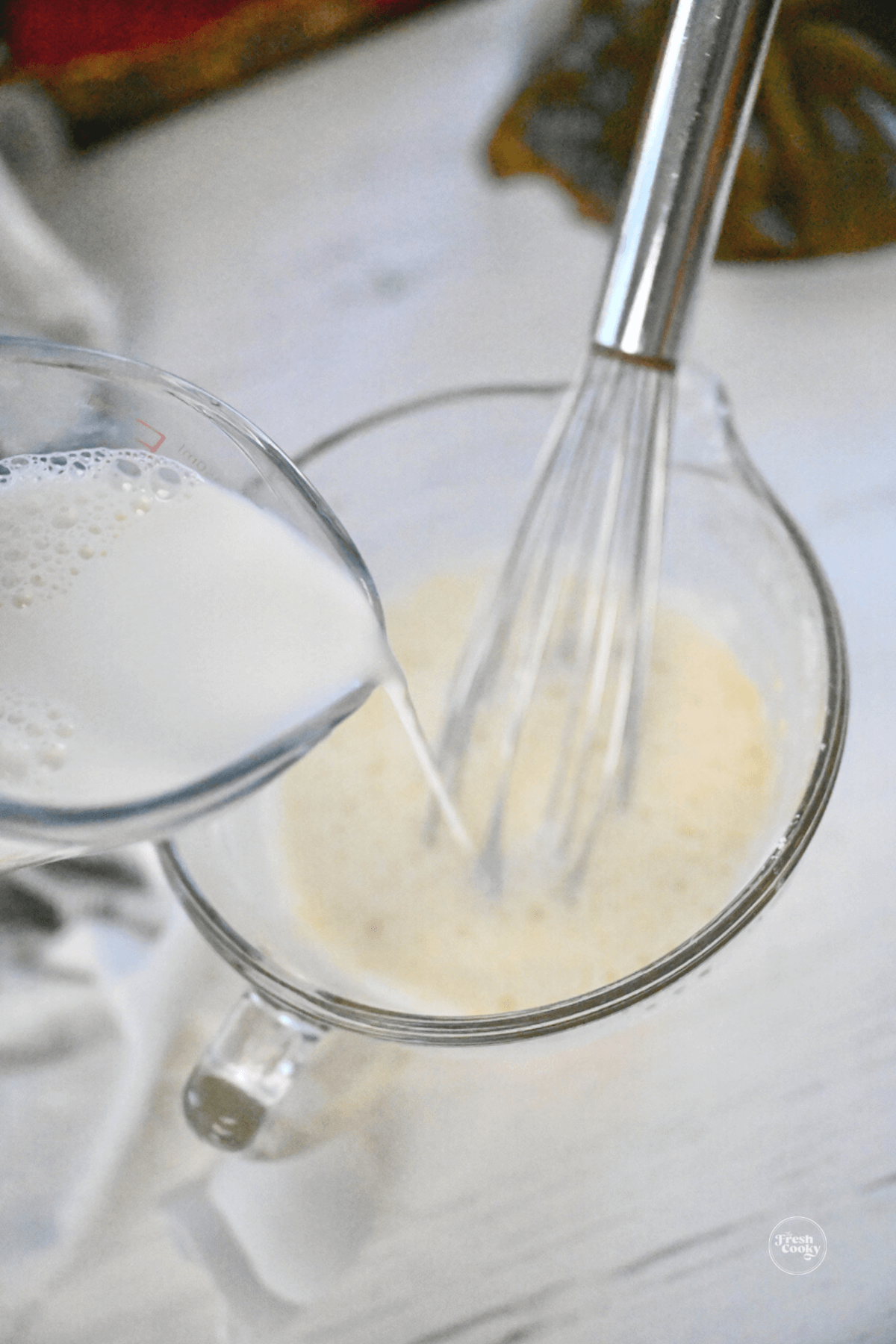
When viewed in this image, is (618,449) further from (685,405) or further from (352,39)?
(352,39)

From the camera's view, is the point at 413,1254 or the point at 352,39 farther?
the point at 352,39

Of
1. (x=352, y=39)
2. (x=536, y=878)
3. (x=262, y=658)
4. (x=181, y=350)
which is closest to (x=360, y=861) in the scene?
(x=536, y=878)

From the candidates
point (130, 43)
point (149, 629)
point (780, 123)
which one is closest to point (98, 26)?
point (130, 43)

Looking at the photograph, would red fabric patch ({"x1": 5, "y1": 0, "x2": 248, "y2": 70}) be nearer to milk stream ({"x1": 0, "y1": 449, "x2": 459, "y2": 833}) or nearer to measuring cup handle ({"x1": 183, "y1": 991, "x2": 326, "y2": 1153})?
milk stream ({"x1": 0, "y1": 449, "x2": 459, "y2": 833})

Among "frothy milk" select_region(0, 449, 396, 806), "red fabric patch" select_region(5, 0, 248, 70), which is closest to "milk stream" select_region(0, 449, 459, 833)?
"frothy milk" select_region(0, 449, 396, 806)

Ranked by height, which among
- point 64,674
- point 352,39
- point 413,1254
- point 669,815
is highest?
point 352,39

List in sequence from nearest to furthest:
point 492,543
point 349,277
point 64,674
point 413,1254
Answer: point 64,674
point 413,1254
point 492,543
point 349,277

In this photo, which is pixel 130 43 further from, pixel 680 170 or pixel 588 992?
pixel 588 992

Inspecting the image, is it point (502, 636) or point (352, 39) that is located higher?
point (352, 39)
